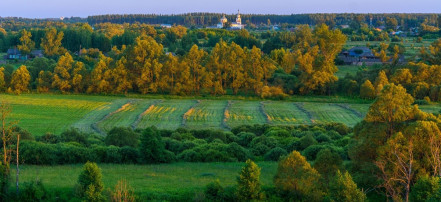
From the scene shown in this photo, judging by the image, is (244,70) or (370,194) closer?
(370,194)

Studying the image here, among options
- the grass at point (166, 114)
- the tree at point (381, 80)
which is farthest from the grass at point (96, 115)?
the tree at point (381, 80)

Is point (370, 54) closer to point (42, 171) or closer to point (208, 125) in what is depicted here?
point (208, 125)

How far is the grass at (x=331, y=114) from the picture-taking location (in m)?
41.9

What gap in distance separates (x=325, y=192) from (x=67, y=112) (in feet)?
103

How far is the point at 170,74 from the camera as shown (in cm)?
5703

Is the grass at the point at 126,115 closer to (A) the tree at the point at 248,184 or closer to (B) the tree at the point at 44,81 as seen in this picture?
(B) the tree at the point at 44,81

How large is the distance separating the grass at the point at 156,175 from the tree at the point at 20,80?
109 feet

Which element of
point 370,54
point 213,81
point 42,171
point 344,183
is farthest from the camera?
point 370,54

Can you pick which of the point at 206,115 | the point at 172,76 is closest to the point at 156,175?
the point at 206,115

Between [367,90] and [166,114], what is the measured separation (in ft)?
67.3

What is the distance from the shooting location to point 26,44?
309 feet

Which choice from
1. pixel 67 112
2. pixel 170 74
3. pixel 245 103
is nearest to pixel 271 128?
pixel 245 103

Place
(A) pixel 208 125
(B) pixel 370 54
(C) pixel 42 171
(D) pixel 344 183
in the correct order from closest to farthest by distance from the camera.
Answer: (D) pixel 344 183
(C) pixel 42 171
(A) pixel 208 125
(B) pixel 370 54

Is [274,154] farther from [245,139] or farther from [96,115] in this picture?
[96,115]
